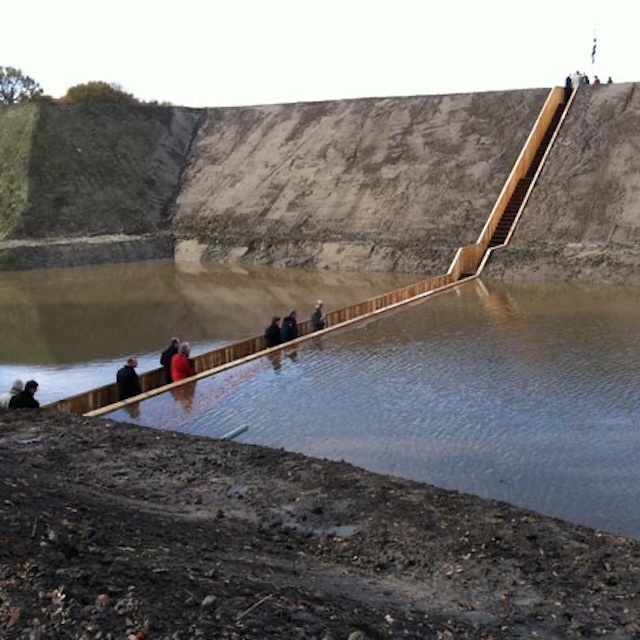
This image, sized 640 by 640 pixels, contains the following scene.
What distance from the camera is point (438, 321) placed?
59.9 ft

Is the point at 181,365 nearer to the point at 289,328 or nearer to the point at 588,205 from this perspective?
the point at 289,328

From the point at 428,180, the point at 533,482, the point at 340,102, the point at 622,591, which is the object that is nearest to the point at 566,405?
the point at 533,482

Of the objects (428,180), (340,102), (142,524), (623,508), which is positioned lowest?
(623,508)

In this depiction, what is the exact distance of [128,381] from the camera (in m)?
11.9

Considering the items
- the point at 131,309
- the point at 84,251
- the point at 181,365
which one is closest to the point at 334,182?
the point at 84,251

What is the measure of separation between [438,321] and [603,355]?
461cm

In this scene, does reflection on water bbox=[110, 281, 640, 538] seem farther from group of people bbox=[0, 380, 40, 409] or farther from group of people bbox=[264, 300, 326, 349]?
group of people bbox=[0, 380, 40, 409]

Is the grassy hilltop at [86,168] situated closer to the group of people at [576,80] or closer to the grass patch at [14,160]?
the grass patch at [14,160]

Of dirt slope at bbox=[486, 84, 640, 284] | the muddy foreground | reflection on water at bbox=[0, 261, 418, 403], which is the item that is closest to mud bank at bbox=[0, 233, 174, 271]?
reflection on water at bbox=[0, 261, 418, 403]

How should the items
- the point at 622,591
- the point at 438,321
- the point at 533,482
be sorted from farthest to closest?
the point at 438,321 < the point at 533,482 < the point at 622,591

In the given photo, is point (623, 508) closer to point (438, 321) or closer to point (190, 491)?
point (190, 491)

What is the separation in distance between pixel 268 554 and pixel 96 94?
4531 cm

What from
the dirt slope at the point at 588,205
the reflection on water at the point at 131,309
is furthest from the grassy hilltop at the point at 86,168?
the dirt slope at the point at 588,205

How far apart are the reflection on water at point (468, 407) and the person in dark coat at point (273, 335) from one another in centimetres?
47
